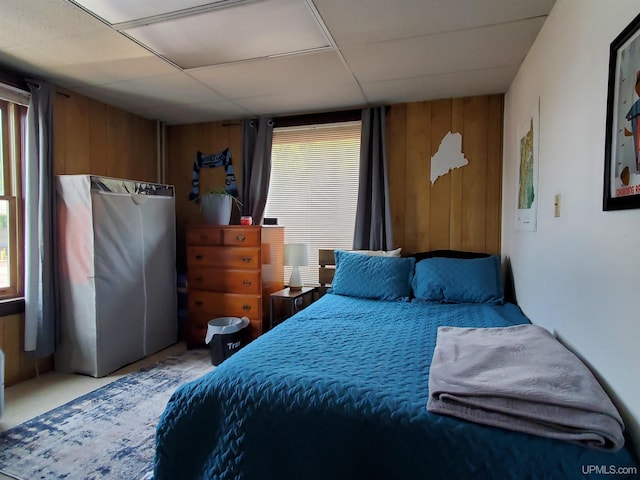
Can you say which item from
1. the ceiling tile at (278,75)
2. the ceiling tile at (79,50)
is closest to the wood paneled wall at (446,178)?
the ceiling tile at (278,75)

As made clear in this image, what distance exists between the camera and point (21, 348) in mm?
2648

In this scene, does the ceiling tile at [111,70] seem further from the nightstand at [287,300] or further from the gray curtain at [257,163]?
the nightstand at [287,300]

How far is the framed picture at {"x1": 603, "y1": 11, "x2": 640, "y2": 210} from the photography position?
3.26 feet

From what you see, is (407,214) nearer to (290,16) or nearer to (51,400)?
(290,16)

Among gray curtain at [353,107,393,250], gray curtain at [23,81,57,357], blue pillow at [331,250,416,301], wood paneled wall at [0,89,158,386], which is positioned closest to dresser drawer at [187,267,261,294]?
blue pillow at [331,250,416,301]

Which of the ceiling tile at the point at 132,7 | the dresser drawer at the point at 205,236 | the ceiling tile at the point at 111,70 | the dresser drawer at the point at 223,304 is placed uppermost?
the ceiling tile at the point at 111,70

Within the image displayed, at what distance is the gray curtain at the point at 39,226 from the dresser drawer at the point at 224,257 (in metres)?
1.06

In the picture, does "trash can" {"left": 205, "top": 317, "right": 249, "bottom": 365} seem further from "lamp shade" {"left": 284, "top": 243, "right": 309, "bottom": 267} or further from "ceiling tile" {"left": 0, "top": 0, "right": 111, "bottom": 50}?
"ceiling tile" {"left": 0, "top": 0, "right": 111, "bottom": 50}

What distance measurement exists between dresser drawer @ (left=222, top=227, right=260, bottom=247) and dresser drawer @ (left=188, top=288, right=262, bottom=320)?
452 millimetres

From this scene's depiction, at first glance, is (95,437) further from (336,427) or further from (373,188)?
(373,188)

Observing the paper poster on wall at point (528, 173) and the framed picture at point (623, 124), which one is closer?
the framed picture at point (623, 124)

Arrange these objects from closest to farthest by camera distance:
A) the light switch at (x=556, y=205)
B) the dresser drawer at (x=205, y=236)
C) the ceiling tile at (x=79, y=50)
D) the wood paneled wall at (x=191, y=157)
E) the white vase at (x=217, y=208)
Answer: the light switch at (x=556, y=205) < the ceiling tile at (x=79, y=50) < the dresser drawer at (x=205, y=236) < the white vase at (x=217, y=208) < the wood paneled wall at (x=191, y=157)

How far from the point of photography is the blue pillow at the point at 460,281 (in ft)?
8.13

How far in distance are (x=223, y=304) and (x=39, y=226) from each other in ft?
4.88
